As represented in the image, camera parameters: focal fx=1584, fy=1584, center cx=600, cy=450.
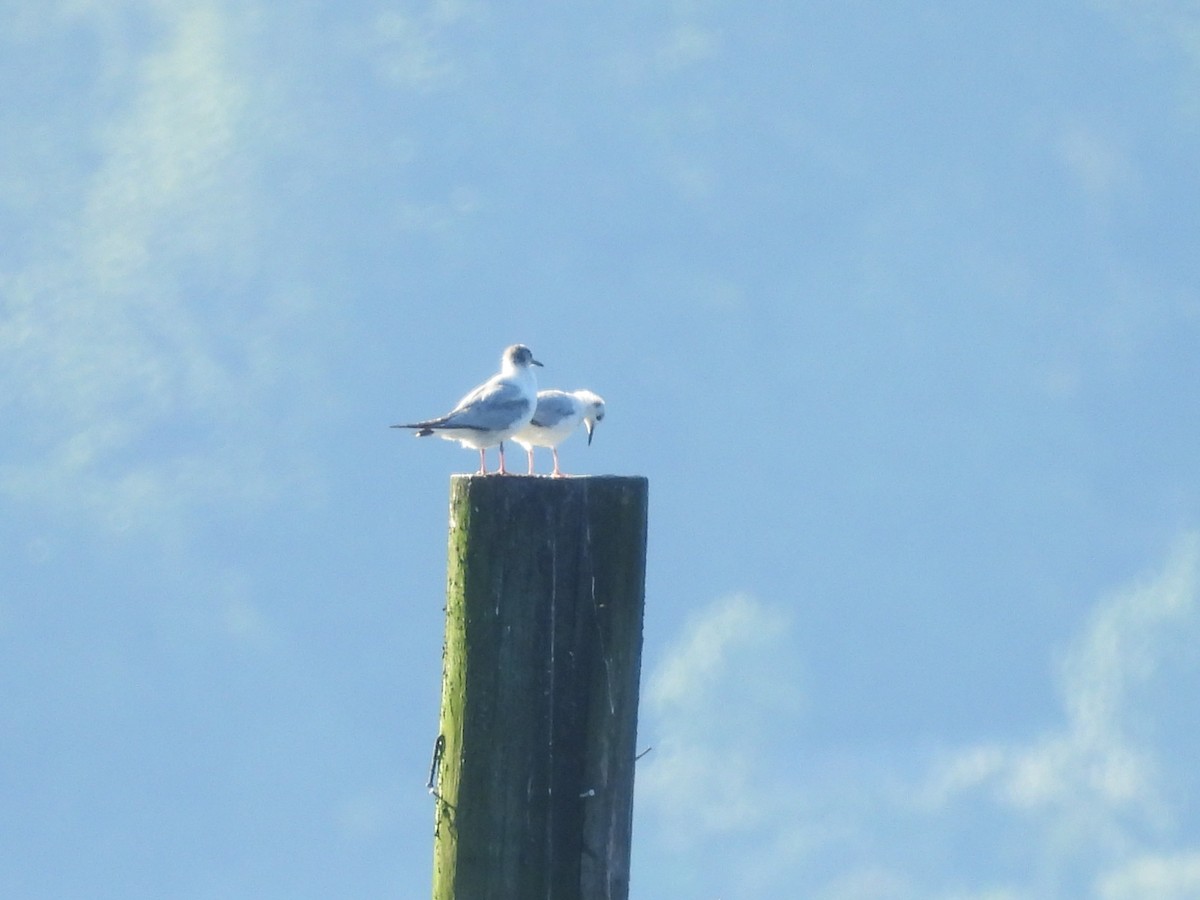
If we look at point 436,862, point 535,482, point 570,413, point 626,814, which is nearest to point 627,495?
point 535,482

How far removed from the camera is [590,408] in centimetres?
1188

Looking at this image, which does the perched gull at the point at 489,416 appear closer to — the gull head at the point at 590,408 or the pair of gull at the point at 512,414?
the pair of gull at the point at 512,414

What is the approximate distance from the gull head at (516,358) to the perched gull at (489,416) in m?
0.37

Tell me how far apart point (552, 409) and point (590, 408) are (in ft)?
3.54

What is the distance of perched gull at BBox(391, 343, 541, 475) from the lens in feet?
32.4

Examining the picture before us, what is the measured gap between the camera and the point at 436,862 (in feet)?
15.1

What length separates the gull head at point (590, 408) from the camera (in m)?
11.6

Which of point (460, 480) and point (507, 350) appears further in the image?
point (507, 350)

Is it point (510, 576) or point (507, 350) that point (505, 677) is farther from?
point (507, 350)

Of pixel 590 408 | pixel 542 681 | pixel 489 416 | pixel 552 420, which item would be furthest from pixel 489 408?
pixel 542 681

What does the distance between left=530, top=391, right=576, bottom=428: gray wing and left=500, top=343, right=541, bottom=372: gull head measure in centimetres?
25

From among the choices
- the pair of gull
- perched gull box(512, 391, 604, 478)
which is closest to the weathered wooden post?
the pair of gull

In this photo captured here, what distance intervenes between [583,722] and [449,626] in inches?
18.9

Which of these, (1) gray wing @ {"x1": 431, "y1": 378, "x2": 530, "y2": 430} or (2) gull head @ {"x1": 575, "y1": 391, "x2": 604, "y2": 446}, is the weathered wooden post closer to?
(1) gray wing @ {"x1": 431, "y1": 378, "x2": 530, "y2": 430}
